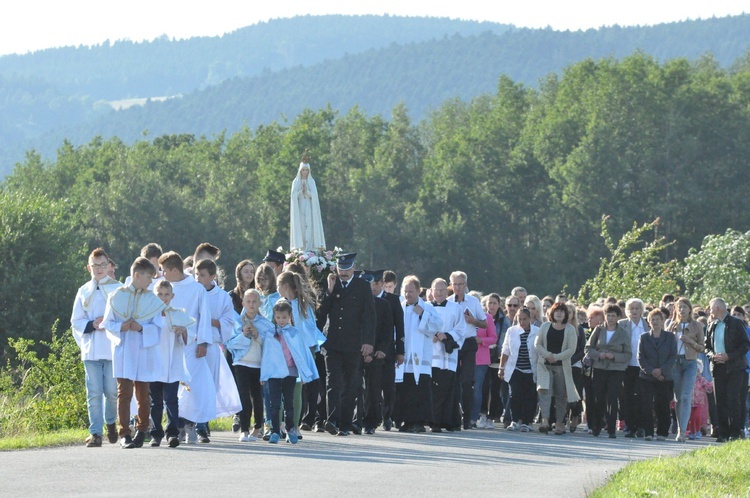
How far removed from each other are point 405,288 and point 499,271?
62.8 meters

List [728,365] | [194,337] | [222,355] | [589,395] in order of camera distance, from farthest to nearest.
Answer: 1. [589,395]
2. [728,365]
3. [222,355]
4. [194,337]

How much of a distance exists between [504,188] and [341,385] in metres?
66.7

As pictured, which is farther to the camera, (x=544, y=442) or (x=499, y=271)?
(x=499, y=271)

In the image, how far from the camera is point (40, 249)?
160ft

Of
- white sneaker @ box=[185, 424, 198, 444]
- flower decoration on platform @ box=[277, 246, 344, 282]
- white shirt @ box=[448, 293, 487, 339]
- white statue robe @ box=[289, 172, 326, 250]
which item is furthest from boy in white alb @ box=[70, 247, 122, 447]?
white statue robe @ box=[289, 172, 326, 250]

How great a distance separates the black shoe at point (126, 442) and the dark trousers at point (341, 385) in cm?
316

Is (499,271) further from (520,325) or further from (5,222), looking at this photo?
(520,325)

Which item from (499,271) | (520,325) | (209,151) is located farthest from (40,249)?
(209,151)

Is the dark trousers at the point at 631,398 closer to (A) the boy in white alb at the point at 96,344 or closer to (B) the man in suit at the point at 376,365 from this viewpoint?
(B) the man in suit at the point at 376,365

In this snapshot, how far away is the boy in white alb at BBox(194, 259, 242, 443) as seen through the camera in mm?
14430

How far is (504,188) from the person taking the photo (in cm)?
8225

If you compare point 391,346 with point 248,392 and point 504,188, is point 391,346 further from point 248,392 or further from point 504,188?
point 504,188

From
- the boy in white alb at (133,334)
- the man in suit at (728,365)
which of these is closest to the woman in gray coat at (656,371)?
the man in suit at (728,365)

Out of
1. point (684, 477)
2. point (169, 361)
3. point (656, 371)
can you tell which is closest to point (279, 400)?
point (169, 361)
